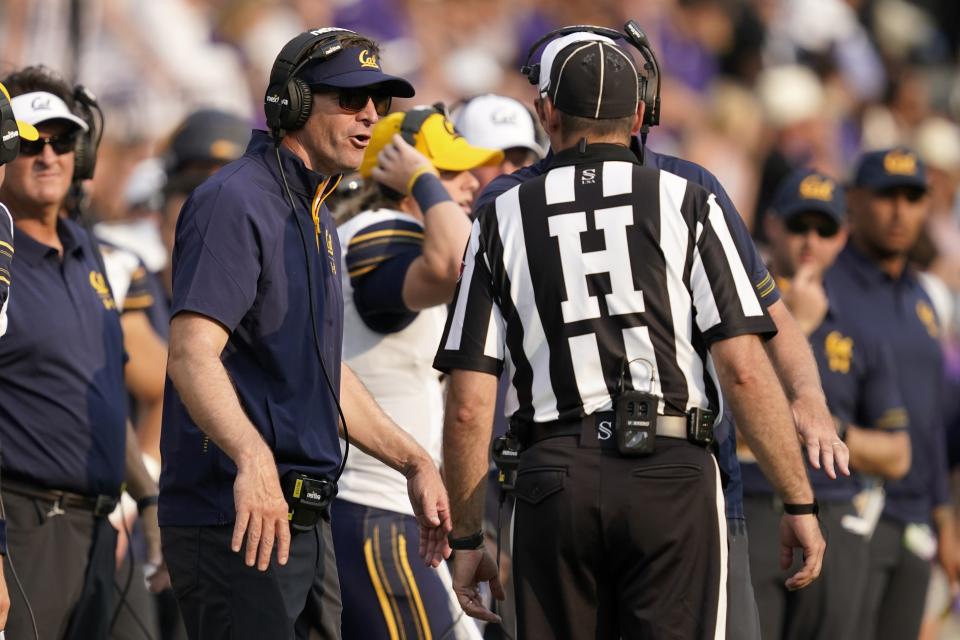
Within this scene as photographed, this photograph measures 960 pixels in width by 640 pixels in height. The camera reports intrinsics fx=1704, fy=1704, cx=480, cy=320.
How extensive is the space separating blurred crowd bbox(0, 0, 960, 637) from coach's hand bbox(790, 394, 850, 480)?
14.0ft

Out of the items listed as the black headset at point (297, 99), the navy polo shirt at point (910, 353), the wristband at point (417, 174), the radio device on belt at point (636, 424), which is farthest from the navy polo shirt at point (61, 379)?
the navy polo shirt at point (910, 353)

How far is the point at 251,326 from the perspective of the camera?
4488mm

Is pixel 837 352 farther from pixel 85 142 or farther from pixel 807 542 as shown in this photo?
pixel 85 142

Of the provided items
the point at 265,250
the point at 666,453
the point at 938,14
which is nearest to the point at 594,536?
the point at 666,453

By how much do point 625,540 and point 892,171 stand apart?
4741mm

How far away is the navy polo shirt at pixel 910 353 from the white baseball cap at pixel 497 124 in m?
2.01

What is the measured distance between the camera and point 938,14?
1997 centimetres

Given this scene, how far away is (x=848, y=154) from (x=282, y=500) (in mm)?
13752

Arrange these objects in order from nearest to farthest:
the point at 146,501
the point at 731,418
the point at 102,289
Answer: the point at 731,418 → the point at 102,289 → the point at 146,501

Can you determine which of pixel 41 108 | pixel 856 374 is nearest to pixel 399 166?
pixel 41 108

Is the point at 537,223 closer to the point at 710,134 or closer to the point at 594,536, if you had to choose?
the point at 594,536

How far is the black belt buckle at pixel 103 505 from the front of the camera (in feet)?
18.7

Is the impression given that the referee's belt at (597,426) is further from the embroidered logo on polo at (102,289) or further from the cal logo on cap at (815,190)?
the cal logo on cap at (815,190)

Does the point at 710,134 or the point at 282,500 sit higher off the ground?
the point at 710,134
